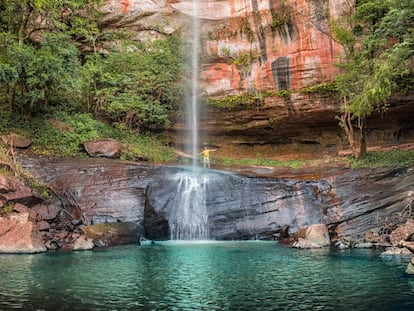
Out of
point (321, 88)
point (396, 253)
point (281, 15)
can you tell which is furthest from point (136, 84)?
point (396, 253)

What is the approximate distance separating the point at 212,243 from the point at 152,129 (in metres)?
12.7

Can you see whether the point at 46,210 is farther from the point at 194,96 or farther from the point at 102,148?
the point at 194,96

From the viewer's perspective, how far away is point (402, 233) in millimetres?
13305

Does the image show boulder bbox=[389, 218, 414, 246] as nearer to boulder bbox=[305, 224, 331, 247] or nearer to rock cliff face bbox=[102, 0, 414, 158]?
boulder bbox=[305, 224, 331, 247]

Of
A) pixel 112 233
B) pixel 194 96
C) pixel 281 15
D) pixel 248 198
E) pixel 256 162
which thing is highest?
pixel 281 15

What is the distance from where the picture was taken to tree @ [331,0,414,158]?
12633mm

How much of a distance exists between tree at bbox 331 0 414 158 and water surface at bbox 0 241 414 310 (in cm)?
546

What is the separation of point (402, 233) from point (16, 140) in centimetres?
1596

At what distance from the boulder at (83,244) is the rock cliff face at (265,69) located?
1334 cm

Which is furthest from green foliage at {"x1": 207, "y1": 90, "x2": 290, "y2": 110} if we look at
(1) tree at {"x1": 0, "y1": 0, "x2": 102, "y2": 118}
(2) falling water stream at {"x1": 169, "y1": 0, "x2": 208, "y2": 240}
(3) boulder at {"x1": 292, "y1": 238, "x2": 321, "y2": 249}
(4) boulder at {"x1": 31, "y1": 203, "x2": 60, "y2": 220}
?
(4) boulder at {"x1": 31, "y1": 203, "x2": 60, "y2": 220}

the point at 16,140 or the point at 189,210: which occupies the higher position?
the point at 16,140

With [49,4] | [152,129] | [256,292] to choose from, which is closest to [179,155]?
[152,129]

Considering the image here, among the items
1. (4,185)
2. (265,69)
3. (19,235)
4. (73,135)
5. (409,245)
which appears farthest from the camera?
(265,69)

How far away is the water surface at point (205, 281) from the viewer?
7316 mm
